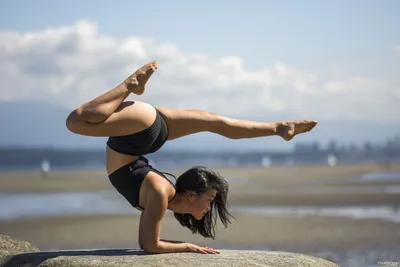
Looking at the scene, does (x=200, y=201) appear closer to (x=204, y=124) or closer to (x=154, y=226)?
(x=154, y=226)

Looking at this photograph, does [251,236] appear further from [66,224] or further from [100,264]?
[100,264]

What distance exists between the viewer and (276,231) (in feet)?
55.8

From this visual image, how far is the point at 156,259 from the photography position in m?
6.12

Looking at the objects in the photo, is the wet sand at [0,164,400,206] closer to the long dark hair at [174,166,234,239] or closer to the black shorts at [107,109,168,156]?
the long dark hair at [174,166,234,239]

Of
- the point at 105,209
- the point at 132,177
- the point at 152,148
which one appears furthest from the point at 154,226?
the point at 105,209

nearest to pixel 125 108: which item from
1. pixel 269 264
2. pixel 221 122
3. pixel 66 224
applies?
pixel 221 122

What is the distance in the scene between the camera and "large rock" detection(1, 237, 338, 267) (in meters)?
6.04

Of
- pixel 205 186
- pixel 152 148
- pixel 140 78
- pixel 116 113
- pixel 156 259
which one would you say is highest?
pixel 140 78

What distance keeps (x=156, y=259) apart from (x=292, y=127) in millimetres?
2004

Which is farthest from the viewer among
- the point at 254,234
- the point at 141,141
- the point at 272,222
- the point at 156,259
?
the point at 272,222

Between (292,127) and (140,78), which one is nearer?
(140,78)

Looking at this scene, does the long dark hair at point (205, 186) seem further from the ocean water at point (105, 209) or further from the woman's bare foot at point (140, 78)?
the ocean water at point (105, 209)

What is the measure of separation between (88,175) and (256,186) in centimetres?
1084

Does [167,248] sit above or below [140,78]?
below
